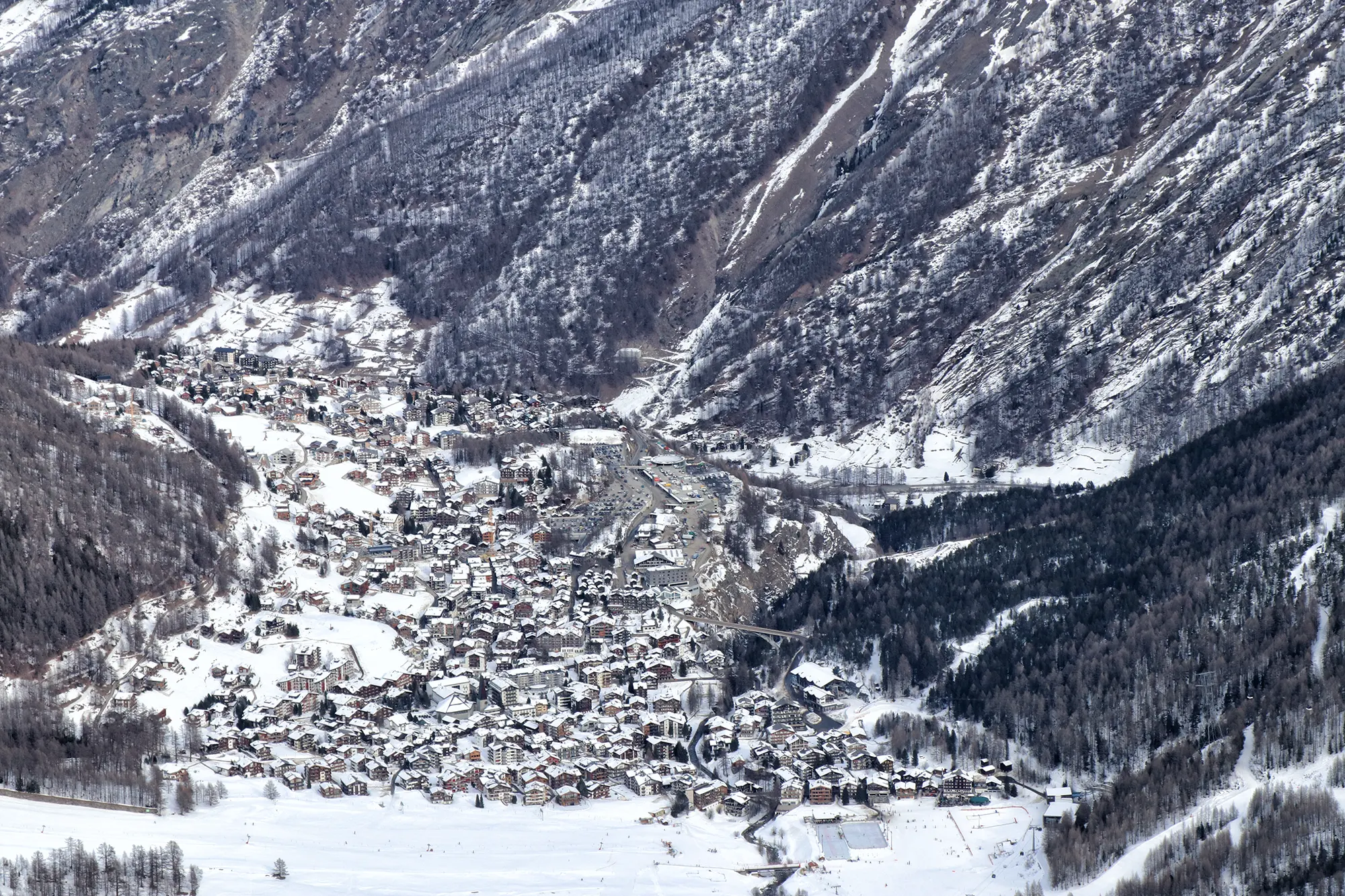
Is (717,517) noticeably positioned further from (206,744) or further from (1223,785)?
(1223,785)

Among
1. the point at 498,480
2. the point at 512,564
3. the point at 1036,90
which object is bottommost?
the point at 512,564

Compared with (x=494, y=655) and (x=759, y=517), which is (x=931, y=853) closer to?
(x=494, y=655)

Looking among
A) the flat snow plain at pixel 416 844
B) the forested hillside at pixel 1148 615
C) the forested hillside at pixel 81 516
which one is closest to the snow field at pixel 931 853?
the flat snow plain at pixel 416 844

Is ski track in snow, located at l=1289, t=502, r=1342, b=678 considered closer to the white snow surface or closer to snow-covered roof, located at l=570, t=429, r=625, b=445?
the white snow surface

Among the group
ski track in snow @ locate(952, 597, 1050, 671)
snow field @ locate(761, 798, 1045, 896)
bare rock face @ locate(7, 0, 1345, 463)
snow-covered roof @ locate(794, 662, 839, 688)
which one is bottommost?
snow field @ locate(761, 798, 1045, 896)

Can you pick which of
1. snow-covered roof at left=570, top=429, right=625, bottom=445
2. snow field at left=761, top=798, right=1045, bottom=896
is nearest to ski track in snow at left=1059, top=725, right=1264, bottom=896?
snow field at left=761, top=798, right=1045, bottom=896

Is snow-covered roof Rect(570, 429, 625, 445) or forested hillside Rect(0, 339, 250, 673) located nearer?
forested hillside Rect(0, 339, 250, 673)

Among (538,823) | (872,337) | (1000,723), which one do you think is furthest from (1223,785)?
(872,337)
